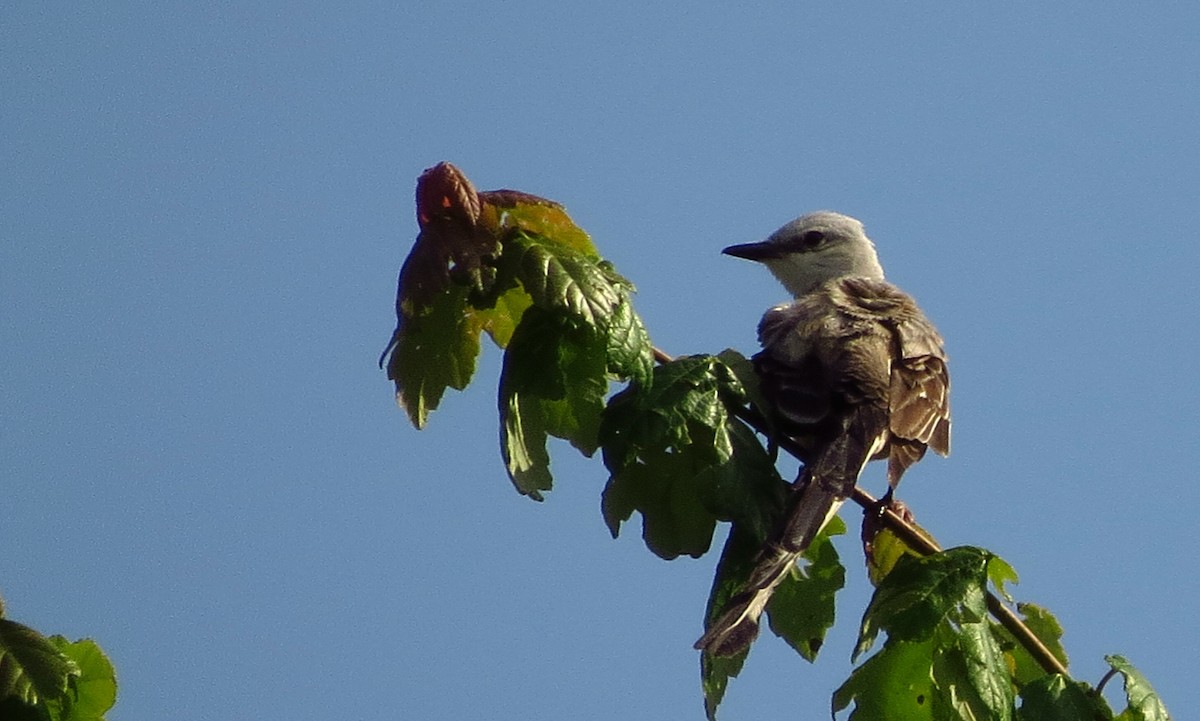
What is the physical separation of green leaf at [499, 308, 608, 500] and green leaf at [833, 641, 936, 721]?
1094 mm

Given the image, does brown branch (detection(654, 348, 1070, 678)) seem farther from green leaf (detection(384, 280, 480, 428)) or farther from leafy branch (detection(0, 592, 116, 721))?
leafy branch (detection(0, 592, 116, 721))

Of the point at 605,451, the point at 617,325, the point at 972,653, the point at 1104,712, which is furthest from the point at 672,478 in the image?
the point at 1104,712

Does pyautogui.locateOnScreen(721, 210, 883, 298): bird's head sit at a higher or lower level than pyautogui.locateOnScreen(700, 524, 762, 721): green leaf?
higher

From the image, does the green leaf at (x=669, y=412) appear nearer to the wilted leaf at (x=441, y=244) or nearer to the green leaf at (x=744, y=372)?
the green leaf at (x=744, y=372)

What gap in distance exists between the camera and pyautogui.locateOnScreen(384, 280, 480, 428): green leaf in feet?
15.6

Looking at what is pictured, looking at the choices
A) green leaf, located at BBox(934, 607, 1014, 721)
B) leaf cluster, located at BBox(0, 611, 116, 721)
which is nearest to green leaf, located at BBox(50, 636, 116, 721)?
leaf cluster, located at BBox(0, 611, 116, 721)

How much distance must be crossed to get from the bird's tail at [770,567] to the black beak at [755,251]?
17.1 ft

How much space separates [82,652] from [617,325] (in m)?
1.66

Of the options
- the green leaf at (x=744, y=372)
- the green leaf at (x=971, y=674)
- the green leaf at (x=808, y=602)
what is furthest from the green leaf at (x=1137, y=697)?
the green leaf at (x=744, y=372)

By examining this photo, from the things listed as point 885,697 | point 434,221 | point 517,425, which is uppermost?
point 434,221

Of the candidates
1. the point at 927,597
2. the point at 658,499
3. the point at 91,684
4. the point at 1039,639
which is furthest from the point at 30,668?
the point at 1039,639

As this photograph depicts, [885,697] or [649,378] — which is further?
[885,697]

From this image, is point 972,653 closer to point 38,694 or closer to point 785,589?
point 785,589

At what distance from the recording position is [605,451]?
15.3ft
